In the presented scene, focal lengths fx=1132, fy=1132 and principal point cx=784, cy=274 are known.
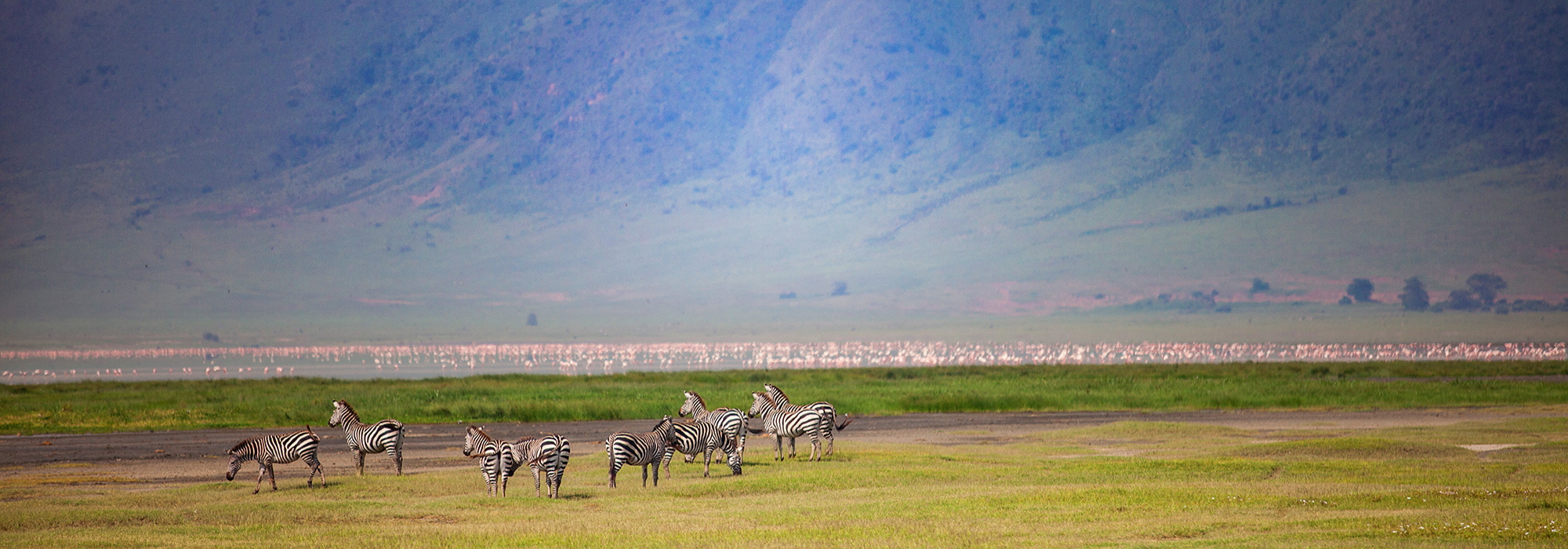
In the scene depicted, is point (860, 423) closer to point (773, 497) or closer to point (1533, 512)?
point (773, 497)

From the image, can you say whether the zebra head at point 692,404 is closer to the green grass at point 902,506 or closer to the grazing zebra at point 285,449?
the green grass at point 902,506

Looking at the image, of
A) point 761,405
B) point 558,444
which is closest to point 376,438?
point 558,444

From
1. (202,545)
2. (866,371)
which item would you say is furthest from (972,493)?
(866,371)

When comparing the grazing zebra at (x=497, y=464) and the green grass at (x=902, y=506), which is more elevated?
the grazing zebra at (x=497, y=464)

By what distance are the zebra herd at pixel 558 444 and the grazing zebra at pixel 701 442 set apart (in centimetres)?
2

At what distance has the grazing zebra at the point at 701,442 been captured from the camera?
2431 centimetres

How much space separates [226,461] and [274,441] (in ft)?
29.4

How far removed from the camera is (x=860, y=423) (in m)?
43.8

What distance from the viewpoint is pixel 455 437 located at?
38500 mm

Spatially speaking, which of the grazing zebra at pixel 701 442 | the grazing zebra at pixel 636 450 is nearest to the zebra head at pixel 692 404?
the grazing zebra at pixel 701 442

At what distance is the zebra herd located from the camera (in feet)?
71.5

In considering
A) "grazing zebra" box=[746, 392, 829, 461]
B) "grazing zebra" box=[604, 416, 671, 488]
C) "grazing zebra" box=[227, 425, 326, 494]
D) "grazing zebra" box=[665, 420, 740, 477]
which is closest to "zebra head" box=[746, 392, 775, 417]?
"grazing zebra" box=[746, 392, 829, 461]

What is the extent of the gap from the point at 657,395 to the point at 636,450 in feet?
113

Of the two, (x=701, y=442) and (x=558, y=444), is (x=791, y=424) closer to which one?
(x=701, y=442)
